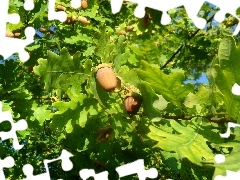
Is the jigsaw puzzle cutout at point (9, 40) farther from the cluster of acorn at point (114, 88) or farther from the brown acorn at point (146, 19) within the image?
the cluster of acorn at point (114, 88)

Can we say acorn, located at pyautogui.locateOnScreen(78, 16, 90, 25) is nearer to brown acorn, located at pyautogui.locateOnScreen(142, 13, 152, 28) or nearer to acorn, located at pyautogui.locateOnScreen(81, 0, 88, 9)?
acorn, located at pyautogui.locateOnScreen(81, 0, 88, 9)

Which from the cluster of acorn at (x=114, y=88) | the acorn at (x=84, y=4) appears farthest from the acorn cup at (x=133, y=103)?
the acorn at (x=84, y=4)

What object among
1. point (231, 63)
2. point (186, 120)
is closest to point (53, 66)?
point (186, 120)

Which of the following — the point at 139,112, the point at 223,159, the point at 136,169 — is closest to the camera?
the point at 223,159

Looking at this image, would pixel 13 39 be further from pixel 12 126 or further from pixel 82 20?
pixel 82 20

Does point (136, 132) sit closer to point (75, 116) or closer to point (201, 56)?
point (75, 116)

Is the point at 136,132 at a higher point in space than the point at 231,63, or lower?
lower

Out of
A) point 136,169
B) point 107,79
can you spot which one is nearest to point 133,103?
point 107,79

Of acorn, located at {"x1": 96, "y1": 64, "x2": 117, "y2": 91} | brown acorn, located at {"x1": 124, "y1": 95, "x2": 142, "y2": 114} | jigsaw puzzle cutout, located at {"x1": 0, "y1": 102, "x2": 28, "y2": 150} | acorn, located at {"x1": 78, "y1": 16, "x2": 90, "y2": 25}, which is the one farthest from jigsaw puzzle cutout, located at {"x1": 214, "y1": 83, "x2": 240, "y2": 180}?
acorn, located at {"x1": 78, "y1": 16, "x2": 90, "y2": 25}
